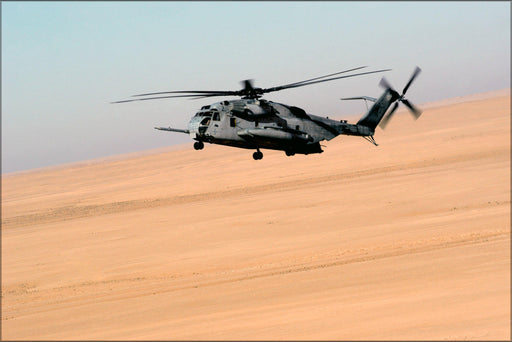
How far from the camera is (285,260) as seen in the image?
39.4 metres

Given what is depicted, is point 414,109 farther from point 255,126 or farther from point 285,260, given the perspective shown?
point 285,260

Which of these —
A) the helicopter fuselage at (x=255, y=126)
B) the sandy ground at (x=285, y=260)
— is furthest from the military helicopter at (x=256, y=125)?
the sandy ground at (x=285, y=260)

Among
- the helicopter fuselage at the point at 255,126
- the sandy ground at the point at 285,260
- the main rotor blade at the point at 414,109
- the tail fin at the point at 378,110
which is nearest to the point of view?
the sandy ground at the point at 285,260

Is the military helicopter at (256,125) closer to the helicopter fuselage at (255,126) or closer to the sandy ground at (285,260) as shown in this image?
the helicopter fuselage at (255,126)

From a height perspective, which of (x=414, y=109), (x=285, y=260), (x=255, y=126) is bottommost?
(x=285, y=260)

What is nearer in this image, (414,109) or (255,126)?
(255,126)

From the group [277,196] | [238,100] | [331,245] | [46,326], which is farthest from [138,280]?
[277,196]

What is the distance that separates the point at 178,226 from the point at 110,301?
62.8 ft

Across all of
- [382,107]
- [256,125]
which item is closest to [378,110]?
[382,107]

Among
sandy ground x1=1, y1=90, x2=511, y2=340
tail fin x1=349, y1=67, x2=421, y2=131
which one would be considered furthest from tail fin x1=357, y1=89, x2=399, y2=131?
sandy ground x1=1, y1=90, x2=511, y2=340

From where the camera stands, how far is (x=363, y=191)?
59.1m

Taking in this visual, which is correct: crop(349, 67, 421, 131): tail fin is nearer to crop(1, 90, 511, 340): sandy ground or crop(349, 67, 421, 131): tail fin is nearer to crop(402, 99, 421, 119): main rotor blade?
crop(402, 99, 421, 119): main rotor blade

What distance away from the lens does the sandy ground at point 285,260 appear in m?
27.9

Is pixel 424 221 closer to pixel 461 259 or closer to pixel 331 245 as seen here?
pixel 331 245
